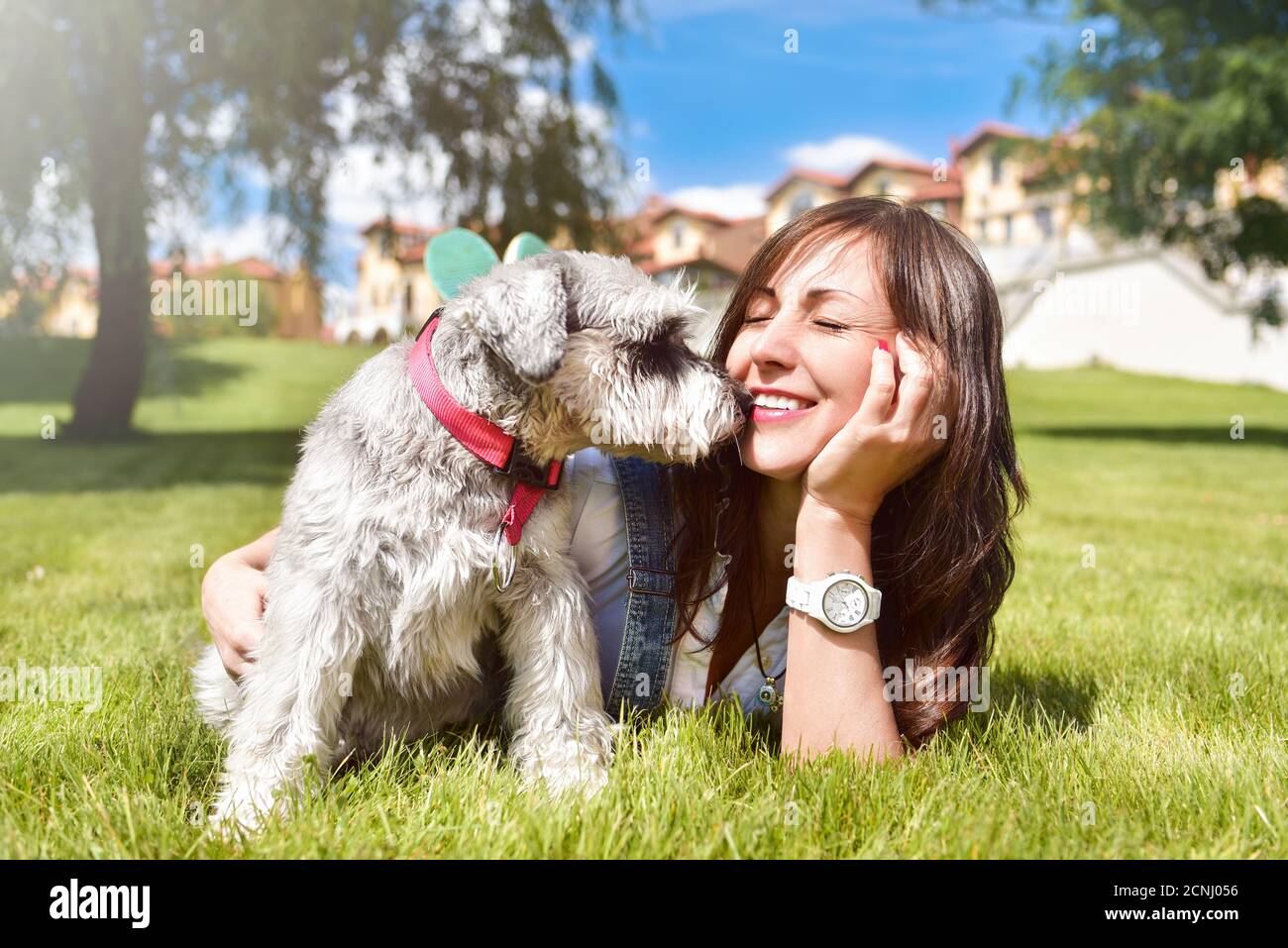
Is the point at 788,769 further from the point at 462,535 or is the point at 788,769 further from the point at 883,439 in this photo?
the point at 462,535

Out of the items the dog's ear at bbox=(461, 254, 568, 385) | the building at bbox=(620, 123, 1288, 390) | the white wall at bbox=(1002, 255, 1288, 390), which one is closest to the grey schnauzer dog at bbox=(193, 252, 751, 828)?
the dog's ear at bbox=(461, 254, 568, 385)

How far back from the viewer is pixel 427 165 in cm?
1586

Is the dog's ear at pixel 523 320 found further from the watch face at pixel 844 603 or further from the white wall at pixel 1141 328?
the white wall at pixel 1141 328

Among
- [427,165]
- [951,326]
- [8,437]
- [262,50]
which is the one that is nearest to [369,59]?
[427,165]

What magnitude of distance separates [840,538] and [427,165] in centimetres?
1448

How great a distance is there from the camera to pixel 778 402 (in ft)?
10.0

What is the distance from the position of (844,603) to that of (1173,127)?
21.0 meters

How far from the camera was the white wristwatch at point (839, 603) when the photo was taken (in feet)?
9.59

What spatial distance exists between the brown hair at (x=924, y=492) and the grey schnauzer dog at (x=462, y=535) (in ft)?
1.42

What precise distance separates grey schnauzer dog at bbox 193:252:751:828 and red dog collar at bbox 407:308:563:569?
0.11 feet

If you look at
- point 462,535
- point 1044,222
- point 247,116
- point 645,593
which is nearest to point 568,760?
point 645,593

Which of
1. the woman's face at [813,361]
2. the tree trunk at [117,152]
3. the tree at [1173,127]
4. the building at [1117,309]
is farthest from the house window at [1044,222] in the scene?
the woman's face at [813,361]

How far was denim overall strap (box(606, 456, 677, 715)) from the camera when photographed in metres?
3.16
